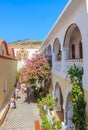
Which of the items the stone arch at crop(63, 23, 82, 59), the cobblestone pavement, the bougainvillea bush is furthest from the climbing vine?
the bougainvillea bush

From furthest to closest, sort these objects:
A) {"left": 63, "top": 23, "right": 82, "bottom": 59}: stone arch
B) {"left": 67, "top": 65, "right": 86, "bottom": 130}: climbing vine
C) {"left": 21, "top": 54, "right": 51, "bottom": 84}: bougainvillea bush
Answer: {"left": 21, "top": 54, "right": 51, "bottom": 84}: bougainvillea bush < {"left": 63, "top": 23, "right": 82, "bottom": 59}: stone arch < {"left": 67, "top": 65, "right": 86, "bottom": 130}: climbing vine

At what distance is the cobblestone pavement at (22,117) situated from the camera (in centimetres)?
1258

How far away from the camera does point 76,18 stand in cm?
812

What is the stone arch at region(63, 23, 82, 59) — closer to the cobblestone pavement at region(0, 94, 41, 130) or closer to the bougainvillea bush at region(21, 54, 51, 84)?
the bougainvillea bush at region(21, 54, 51, 84)

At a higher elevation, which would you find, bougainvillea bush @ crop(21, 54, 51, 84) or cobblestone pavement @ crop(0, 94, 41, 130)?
bougainvillea bush @ crop(21, 54, 51, 84)

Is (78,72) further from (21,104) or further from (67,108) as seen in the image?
(21,104)

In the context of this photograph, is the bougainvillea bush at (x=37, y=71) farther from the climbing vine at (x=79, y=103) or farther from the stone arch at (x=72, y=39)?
the climbing vine at (x=79, y=103)

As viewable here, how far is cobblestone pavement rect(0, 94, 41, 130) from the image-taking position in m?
12.6

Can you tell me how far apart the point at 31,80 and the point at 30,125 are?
547 centimetres

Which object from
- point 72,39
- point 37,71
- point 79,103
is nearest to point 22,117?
point 37,71

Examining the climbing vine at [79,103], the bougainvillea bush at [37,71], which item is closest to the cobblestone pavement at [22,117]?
the bougainvillea bush at [37,71]

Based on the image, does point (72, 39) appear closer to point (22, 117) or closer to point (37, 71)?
point (37, 71)

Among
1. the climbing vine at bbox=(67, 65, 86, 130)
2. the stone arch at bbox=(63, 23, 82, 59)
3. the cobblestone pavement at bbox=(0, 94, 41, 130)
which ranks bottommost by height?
the cobblestone pavement at bbox=(0, 94, 41, 130)

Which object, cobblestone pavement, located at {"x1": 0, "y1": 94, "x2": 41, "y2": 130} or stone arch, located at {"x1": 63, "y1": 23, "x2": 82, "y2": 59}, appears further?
cobblestone pavement, located at {"x1": 0, "y1": 94, "x2": 41, "y2": 130}
